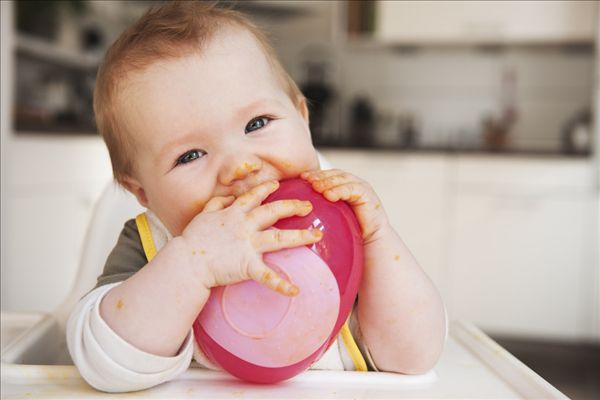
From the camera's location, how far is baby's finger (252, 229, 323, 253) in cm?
54

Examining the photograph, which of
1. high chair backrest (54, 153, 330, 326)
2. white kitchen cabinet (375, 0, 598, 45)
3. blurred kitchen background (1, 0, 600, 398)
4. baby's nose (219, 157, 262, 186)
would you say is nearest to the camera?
baby's nose (219, 157, 262, 186)

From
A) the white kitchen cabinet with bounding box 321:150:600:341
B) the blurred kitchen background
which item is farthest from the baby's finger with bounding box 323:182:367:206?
the white kitchen cabinet with bounding box 321:150:600:341

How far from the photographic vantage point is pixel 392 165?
280 centimetres

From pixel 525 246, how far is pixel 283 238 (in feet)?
7.88

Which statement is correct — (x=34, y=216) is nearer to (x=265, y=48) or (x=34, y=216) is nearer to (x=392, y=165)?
(x=392, y=165)

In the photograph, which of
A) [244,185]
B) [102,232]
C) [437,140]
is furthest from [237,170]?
[437,140]

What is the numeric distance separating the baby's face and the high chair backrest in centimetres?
35

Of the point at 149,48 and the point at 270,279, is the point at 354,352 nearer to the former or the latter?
the point at 270,279

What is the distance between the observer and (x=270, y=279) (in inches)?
20.9

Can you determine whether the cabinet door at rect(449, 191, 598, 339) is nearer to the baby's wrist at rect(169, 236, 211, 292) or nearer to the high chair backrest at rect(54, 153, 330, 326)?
the high chair backrest at rect(54, 153, 330, 326)

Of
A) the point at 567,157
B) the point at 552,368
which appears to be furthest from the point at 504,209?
the point at 552,368

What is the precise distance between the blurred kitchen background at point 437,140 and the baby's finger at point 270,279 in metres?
1.63

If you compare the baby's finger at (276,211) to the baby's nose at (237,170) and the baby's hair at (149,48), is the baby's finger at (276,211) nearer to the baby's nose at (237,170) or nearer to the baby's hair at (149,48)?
the baby's nose at (237,170)

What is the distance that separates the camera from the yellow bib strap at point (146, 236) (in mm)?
780
